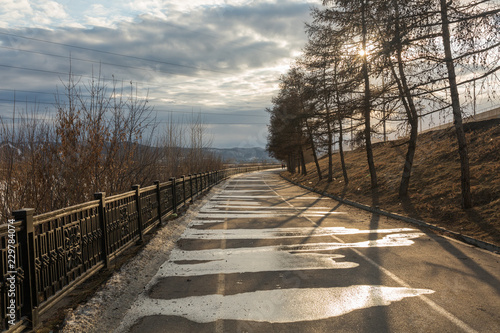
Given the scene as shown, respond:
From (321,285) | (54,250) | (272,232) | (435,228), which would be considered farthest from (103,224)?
(435,228)

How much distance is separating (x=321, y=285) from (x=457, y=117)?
865 centimetres

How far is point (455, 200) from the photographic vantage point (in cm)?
1236

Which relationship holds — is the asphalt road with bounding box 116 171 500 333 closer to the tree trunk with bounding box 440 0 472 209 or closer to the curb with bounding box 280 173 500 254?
→ the curb with bounding box 280 173 500 254

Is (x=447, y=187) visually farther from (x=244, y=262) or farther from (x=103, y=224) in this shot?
(x=103, y=224)

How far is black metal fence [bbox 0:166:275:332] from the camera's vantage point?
364cm

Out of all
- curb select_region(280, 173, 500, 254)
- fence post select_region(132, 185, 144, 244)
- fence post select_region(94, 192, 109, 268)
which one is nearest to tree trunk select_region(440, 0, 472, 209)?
curb select_region(280, 173, 500, 254)

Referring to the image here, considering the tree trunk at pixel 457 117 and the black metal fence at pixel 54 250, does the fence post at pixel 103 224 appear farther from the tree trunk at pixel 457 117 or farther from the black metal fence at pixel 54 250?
the tree trunk at pixel 457 117

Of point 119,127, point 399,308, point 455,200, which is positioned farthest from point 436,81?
point 119,127

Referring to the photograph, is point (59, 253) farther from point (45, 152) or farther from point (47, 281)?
point (45, 152)

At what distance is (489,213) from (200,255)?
825 centimetres

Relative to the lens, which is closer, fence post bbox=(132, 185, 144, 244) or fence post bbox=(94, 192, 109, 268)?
fence post bbox=(94, 192, 109, 268)

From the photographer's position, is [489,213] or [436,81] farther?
[436,81]

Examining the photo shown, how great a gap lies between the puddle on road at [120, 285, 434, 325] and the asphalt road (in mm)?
14

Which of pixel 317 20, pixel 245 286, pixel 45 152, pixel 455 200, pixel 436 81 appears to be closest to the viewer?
pixel 245 286
